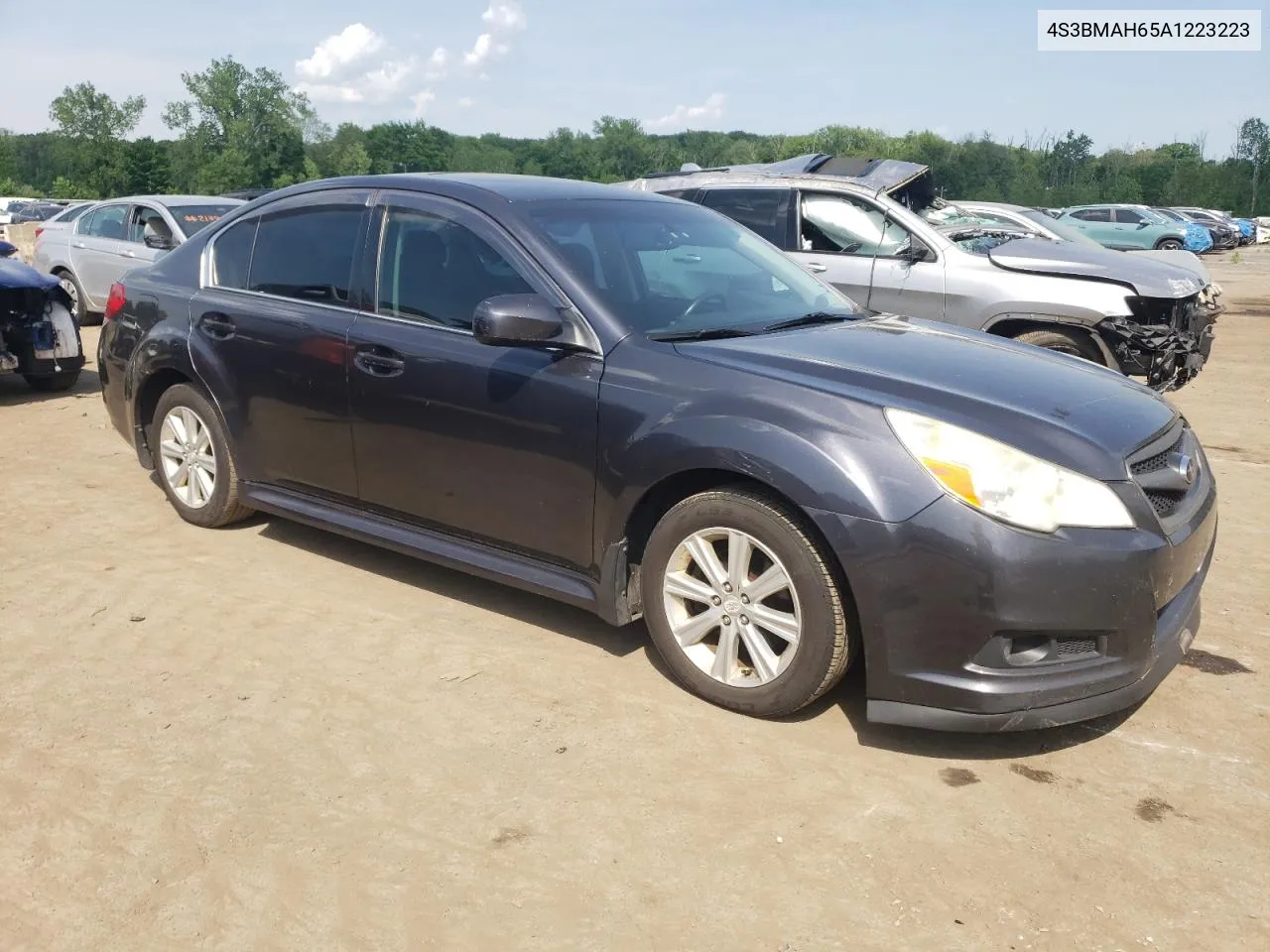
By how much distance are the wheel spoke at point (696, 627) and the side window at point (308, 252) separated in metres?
2.06

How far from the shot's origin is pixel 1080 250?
8.89 metres

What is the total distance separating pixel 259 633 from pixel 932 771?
259cm

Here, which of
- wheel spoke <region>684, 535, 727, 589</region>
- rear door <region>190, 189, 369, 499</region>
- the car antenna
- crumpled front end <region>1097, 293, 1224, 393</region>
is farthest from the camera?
the car antenna

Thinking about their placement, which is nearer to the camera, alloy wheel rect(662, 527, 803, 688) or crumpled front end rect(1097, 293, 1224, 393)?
alloy wheel rect(662, 527, 803, 688)

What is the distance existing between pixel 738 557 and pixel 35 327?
318 inches

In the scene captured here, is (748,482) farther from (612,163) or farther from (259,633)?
(612,163)

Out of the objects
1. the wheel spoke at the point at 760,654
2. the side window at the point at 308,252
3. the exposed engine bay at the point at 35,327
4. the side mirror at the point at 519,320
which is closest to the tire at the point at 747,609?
the wheel spoke at the point at 760,654

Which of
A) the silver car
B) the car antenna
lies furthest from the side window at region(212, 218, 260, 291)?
the silver car

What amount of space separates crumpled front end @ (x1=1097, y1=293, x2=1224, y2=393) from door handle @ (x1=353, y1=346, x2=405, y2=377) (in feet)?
18.6

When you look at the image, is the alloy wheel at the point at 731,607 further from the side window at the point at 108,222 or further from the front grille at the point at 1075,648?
the side window at the point at 108,222

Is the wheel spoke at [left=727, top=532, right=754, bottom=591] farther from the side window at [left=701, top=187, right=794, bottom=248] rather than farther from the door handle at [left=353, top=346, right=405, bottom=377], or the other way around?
the side window at [left=701, top=187, right=794, bottom=248]

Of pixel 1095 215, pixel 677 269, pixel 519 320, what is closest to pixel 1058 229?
pixel 677 269

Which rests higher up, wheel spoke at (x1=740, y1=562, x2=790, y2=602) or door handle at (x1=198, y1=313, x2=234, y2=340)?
door handle at (x1=198, y1=313, x2=234, y2=340)

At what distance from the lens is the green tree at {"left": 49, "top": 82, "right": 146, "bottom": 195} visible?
9256 cm
